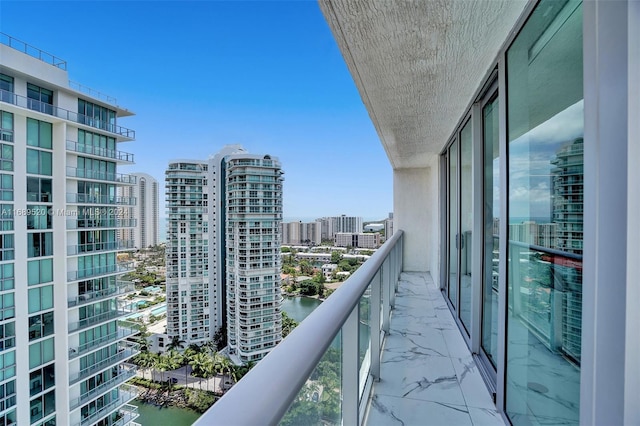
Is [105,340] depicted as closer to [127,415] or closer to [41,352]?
[41,352]

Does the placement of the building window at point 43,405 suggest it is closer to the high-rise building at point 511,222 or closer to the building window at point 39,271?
the building window at point 39,271

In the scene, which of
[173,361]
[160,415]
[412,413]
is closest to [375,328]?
[412,413]

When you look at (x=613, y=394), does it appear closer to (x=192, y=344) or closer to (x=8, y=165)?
(x=8, y=165)

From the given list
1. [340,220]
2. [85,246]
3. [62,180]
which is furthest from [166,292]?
[340,220]

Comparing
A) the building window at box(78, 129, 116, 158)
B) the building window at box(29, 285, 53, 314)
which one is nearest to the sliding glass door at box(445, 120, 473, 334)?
the building window at box(29, 285, 53, 314)

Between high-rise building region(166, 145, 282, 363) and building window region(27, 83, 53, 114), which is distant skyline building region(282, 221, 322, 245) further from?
Result: building window region(27, 83, 53, 114)

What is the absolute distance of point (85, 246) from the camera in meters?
9.56

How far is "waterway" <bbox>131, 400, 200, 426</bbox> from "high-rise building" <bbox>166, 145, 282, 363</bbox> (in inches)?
112

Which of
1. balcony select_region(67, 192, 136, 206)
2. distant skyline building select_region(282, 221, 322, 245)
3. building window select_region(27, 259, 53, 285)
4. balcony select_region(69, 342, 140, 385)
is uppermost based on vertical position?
balcony select_region(67, 192, 136, 206)

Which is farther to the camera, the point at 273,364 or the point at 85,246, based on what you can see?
the point at 85,246

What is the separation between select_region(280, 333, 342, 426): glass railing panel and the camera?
59cm

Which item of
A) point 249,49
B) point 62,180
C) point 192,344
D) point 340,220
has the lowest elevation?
point 192,344

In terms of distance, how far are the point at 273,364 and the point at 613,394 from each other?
0.92 metres

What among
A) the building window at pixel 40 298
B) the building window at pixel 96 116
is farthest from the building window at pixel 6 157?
the building window at pixel 40 298
